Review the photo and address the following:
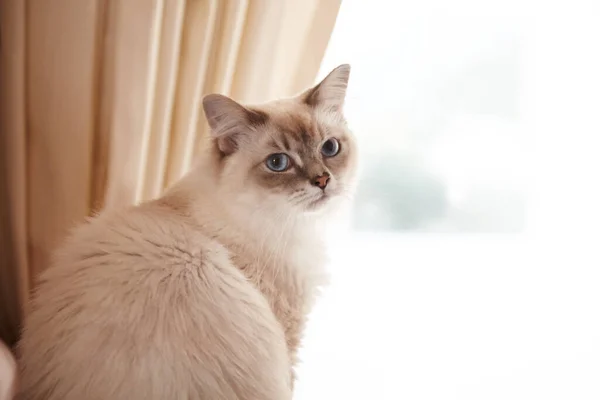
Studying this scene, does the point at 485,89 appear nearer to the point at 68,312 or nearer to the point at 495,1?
the point at 495,1

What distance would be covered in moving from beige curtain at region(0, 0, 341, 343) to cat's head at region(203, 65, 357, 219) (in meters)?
0.18

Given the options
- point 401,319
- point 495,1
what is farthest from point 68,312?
point 495,1

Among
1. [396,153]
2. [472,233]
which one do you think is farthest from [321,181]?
[472,233]

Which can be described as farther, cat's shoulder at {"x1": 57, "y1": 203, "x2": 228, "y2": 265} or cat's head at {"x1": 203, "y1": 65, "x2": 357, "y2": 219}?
cat's head at {"x1": 203, "y1": 65, "x2": 357, "y2": 219}

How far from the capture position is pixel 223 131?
122cm

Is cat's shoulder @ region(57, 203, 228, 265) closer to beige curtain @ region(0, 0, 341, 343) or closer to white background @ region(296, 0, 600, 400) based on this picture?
beige curtain @ region(0, 0, 341, 343)

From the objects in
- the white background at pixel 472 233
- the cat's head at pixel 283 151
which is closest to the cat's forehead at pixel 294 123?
the cat's head at pixel 283 151

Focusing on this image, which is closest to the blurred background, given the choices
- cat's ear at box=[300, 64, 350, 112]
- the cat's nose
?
cat's ear at box=[300, 64, 350, 112]

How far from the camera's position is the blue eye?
1229 millimetres

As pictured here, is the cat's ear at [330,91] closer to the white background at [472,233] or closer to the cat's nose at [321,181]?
the cat's nose at [321,181]

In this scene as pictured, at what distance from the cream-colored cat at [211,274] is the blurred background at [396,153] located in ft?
0.69

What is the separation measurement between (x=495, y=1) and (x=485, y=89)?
26 cm

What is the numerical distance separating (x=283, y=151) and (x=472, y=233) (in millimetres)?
876

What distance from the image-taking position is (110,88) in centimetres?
133
